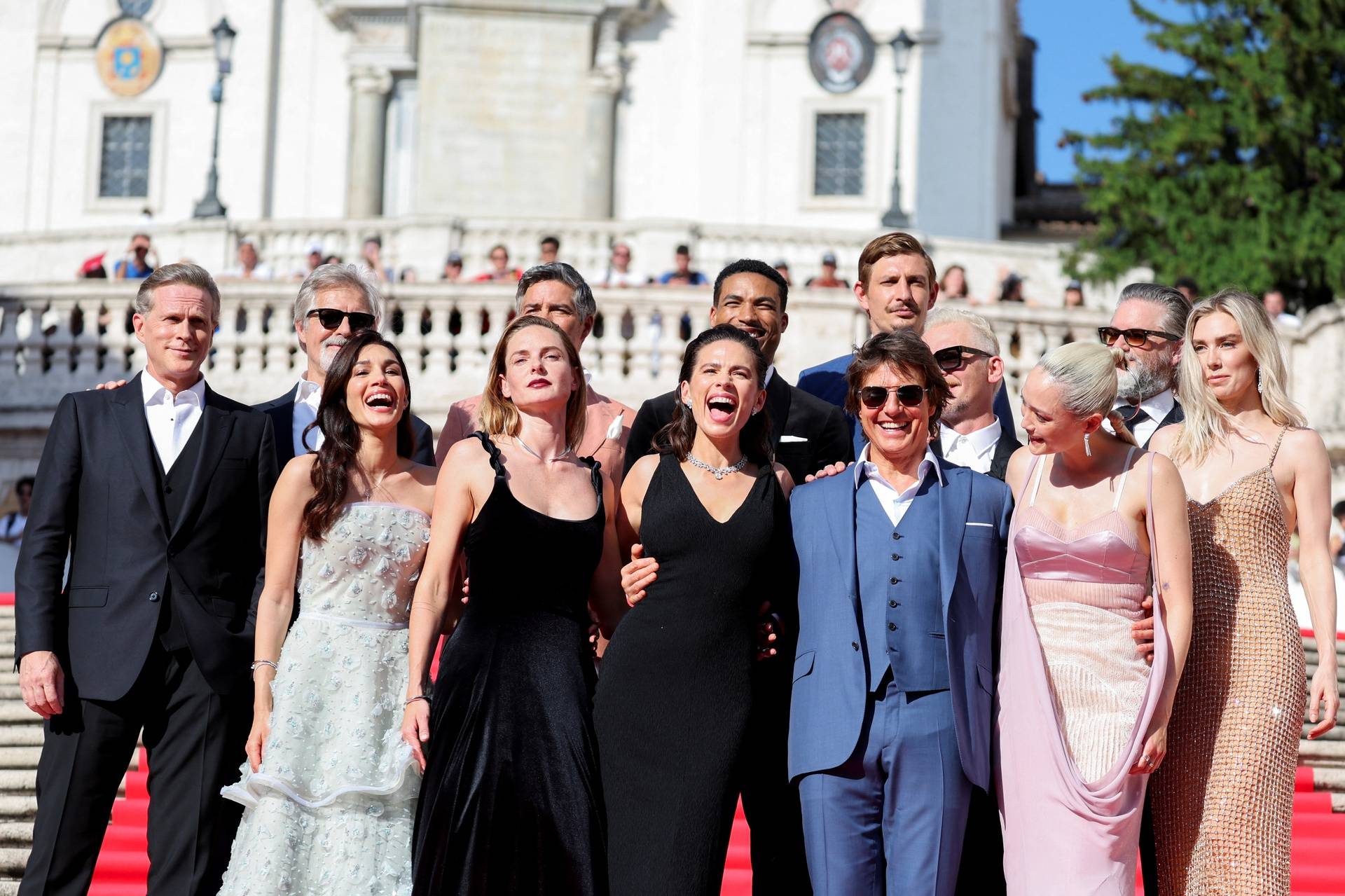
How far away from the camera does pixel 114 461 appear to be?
6.20 metres

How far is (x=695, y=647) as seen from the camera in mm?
5590

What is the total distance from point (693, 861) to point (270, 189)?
95.9ft

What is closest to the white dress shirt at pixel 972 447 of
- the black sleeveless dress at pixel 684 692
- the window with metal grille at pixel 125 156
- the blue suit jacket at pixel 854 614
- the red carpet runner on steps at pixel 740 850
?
the blue suit jacket at pixel 854 614

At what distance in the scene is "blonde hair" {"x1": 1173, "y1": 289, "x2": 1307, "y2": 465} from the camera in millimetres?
6133

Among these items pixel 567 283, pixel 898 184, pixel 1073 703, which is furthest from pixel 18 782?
pixel 898 184

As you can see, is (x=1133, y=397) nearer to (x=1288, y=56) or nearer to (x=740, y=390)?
(x=740, y=390)

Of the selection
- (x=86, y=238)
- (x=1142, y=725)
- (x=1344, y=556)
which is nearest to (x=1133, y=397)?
(x=1142, y=725)

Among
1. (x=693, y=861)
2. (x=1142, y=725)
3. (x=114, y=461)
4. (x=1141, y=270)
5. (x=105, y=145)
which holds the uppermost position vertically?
(x=105, y=145)

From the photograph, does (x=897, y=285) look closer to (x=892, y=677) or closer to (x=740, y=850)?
(x=892, y=677)

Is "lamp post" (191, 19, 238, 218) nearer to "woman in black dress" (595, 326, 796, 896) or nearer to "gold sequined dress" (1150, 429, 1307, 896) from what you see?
"woman in black dress" (595, 326, 796, 896)

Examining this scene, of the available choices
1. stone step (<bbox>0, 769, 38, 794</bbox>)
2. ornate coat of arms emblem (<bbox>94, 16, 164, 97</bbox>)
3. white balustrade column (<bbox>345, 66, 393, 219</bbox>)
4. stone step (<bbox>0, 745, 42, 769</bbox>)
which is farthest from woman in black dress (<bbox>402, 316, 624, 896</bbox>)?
ornate coat of arms emblem (<bbox>94, 16, 164, 97</bbox>)

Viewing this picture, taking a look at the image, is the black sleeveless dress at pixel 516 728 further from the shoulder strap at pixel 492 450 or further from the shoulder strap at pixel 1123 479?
the shoulder strap at pixel 1123 479

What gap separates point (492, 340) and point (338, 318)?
26.8ft

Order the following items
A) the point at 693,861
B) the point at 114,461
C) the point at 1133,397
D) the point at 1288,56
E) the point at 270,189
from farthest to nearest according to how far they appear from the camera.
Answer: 1. the point at 270,189
2. the point at 1288,56
3. the point at 1133,397
4. the point at 114,461
5. the point at 693,861
